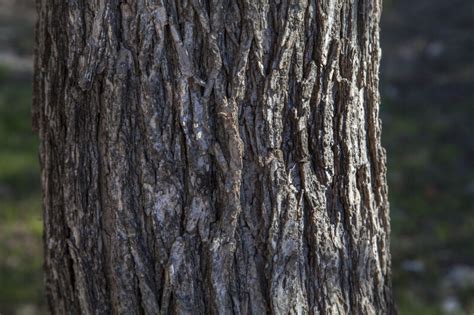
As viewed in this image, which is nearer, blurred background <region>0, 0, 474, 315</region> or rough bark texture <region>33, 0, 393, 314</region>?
rough bark texture <region>33, 0, 393, 314</region>

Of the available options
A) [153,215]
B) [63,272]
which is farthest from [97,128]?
[63,272]

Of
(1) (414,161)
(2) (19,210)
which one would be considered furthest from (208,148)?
(1) (414,161)

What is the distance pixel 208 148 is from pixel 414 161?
5028mm

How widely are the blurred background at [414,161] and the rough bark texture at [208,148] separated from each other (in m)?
2.83

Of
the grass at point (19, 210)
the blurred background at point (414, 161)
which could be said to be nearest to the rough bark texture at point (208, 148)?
the blurred background at point (414, 161)

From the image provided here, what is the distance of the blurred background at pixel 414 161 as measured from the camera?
17.1 feet

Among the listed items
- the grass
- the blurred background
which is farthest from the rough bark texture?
the grass

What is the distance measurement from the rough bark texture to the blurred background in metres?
2.83

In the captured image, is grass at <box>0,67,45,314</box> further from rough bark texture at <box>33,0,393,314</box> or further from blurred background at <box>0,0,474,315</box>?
rough bark texture at <box>33,0,393,314</box>

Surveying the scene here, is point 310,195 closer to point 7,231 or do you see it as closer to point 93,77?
point 93,77

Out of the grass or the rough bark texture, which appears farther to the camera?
the grass

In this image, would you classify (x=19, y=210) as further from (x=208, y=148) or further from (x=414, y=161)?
(x=208, y=148)

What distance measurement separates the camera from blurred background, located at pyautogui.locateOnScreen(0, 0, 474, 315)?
520 centimetres

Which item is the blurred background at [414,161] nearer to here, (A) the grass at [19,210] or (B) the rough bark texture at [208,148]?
(A) the grass at [19,210]
